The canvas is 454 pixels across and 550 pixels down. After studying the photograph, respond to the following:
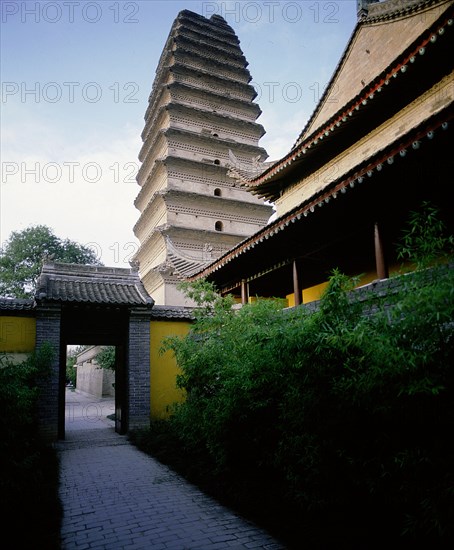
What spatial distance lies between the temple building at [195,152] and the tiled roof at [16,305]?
719cm

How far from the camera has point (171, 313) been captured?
10453 millimetres

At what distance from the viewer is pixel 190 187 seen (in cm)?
1842

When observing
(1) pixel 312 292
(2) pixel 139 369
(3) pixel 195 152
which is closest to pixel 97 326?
(2) pixel 139 369

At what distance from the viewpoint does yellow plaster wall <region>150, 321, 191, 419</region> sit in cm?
991

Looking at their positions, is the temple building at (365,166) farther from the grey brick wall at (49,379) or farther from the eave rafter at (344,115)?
the grey brick wall at (49,379)

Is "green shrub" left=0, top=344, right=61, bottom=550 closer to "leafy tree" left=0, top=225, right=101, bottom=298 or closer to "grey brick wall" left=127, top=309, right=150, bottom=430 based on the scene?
"grey brick wall" left=127, top=309, right=150, bottom=430

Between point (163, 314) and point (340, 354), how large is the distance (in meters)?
7.42

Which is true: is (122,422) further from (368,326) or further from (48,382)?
(368,326)

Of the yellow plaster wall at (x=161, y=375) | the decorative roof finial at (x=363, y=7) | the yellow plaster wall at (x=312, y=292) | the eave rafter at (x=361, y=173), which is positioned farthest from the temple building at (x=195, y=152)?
the eave rafter at (x=361, y=173)

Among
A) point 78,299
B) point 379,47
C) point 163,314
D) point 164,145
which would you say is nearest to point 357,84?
→ point 379,47

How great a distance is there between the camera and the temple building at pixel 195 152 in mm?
17734

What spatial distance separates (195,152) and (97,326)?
11111 mm

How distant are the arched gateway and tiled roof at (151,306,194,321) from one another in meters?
0.30

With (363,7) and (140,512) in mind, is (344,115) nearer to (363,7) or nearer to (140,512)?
(363,7)
